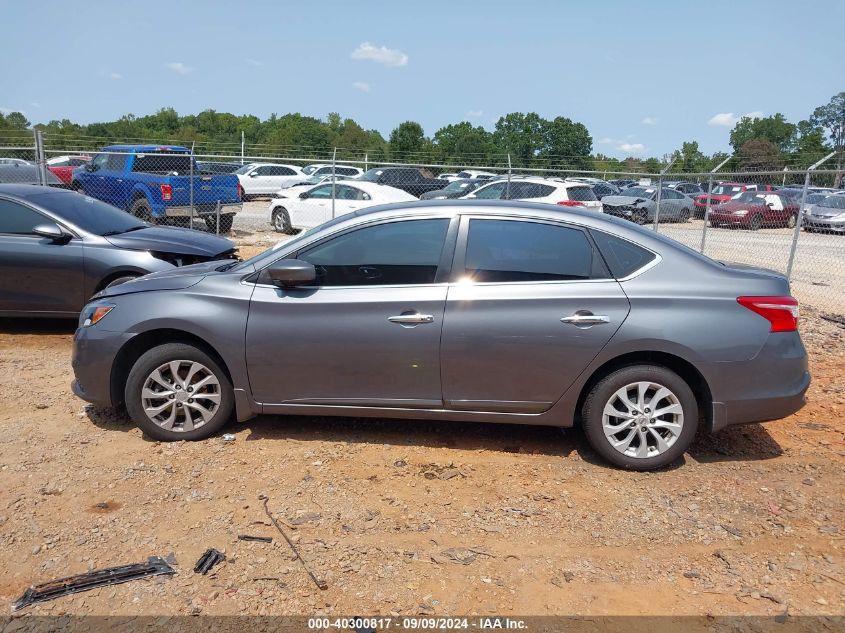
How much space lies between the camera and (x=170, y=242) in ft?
23.7

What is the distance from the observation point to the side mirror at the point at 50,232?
6.77 m

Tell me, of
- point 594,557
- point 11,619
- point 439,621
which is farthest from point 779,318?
point 11,619

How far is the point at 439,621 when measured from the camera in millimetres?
2801

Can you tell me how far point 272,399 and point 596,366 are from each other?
209 centimetres

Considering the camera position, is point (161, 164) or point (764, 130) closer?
point (161, 164)

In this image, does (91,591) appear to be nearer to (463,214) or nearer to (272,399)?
(272,399)

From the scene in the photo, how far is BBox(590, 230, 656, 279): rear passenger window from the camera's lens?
413 cm

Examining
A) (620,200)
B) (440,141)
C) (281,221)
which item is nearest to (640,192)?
(620,200)

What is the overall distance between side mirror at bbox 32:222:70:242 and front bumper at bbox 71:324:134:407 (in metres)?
2.84

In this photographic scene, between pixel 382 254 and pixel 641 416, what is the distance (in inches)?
76.1

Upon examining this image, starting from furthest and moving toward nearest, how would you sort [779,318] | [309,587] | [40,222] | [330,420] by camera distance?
[40,222], [330,420], [779,318], [309,587]

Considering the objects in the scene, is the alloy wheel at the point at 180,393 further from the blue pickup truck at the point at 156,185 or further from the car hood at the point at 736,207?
the car hood at the point at 736,207

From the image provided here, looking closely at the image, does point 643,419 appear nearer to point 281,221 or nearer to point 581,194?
point 581,194

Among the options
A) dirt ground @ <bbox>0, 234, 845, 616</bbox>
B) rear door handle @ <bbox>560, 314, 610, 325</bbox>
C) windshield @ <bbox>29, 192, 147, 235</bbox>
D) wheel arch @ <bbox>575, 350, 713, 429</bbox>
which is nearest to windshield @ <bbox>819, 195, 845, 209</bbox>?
dirt ground @ <bbox>0, 234, 845, 616</bbox>
